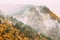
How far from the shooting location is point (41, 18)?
42.8 meters

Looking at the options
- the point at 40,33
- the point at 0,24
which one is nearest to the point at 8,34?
the point at 0,24

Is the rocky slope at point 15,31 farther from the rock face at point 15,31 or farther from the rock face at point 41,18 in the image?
the rock face at point 41,18

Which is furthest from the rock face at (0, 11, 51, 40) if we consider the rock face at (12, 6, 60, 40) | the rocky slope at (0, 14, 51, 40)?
the rock face at (12, 6, 60, 40)

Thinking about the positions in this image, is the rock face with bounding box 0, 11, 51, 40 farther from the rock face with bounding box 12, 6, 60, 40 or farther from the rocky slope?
the rock face with bounding box 12, 6, 60, 40

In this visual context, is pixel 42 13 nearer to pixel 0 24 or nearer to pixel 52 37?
pixel 52 37

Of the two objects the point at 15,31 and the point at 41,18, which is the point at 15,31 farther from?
the point at 41,18

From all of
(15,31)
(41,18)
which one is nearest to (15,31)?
(15,31)

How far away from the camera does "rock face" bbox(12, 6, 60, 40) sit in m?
41.8

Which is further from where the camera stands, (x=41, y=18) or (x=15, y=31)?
(x=41, y=18)

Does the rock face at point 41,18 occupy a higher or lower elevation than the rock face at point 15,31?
higher

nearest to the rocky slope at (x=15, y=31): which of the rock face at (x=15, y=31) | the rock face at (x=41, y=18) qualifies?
the rock face at (x=15, y=31)

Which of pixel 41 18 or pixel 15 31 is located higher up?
pixel 41 18

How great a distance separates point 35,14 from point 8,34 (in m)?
5.29

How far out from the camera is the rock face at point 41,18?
137ft
